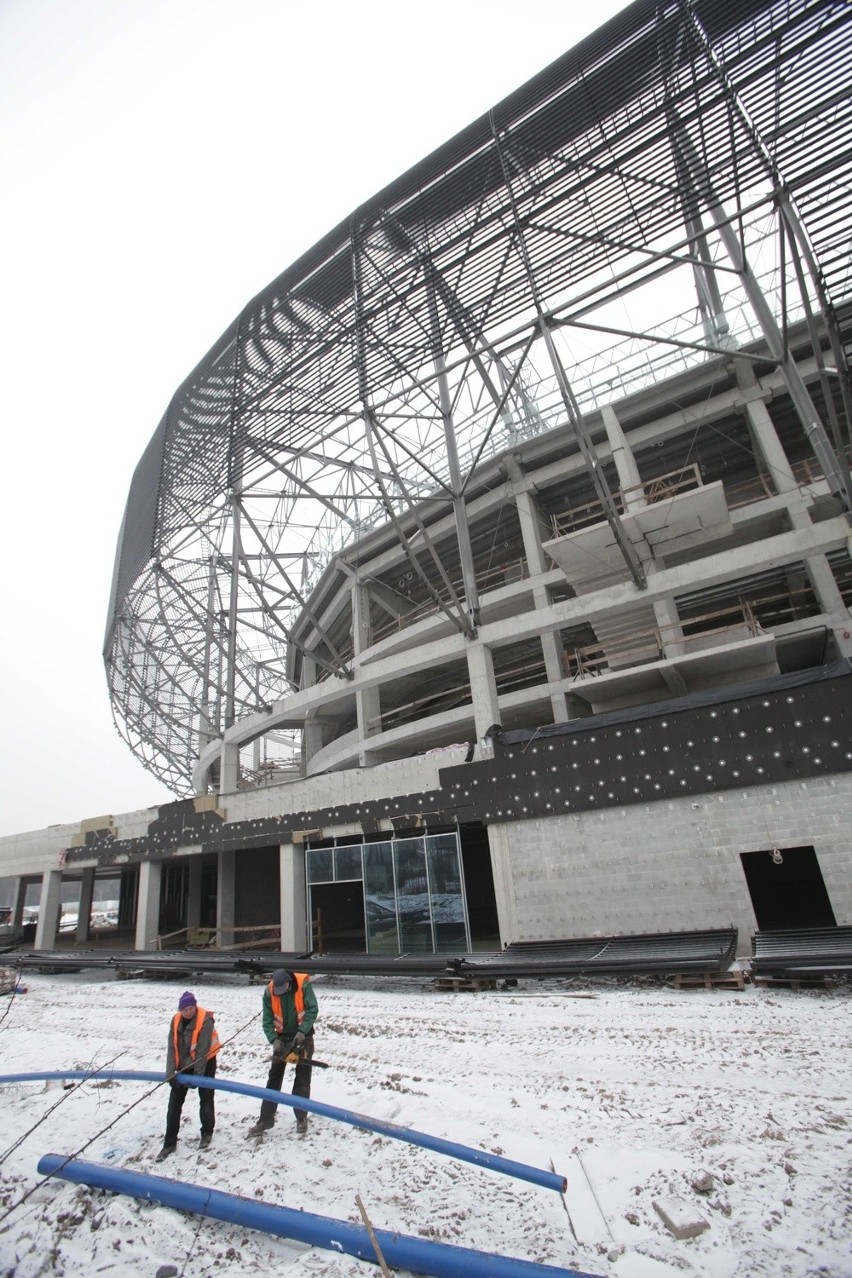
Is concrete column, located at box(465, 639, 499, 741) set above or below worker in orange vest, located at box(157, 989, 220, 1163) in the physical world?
above

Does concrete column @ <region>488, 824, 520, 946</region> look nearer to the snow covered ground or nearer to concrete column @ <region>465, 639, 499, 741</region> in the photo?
concrete column @ <region>465, 639, 499, 741</region>

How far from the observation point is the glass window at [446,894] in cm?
1638

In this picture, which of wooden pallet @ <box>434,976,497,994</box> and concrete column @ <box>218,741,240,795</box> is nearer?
wooden pallet @ <box>434,976,497,994</box>

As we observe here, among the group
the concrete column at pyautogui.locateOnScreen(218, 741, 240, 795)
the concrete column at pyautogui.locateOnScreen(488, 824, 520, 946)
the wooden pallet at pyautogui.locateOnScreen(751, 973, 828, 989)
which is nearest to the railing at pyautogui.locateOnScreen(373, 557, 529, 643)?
the concrete column at pyautogui.locateOnScreen(218, 741, 240, 795)

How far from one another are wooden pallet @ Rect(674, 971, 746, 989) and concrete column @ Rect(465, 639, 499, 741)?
9.62 meters

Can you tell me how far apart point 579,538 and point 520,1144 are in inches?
651

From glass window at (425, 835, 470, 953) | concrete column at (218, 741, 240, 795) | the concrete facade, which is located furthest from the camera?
concrete column at (218, 741, 240, 795)

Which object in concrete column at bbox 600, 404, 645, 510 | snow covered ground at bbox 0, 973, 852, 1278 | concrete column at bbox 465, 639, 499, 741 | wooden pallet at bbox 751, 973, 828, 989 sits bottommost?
snow covered ground at bbox 0, 973, 852, 1278

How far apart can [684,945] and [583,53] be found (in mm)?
24967

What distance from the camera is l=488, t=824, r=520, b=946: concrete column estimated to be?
14.9 meters

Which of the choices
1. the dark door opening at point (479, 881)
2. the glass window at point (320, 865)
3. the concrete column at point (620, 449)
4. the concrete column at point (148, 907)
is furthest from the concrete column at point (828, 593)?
the concrete column at point (148, 907)

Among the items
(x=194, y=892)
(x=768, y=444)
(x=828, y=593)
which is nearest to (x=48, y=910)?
(x=194, y=892)

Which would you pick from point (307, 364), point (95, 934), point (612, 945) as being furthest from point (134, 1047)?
point (95, 934)

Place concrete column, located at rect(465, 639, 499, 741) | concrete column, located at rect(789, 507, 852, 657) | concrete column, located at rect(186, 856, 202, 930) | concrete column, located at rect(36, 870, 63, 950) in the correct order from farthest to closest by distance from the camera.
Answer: concrete column, located at rect(186, 856, 202, 930) → concrete column, located at rect(36, 870, 63, 950) → concrete column, located at rect(789, 507, 852, 657) → concrete column, located at rect(465, 639, 499, 741)
